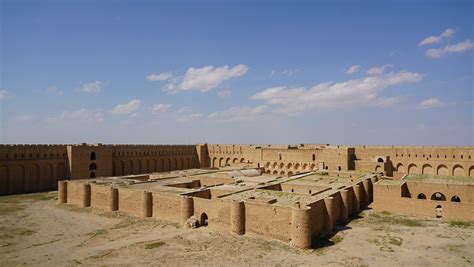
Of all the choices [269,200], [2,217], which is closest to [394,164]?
[269,200]

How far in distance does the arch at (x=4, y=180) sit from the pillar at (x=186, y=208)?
22.2 metres

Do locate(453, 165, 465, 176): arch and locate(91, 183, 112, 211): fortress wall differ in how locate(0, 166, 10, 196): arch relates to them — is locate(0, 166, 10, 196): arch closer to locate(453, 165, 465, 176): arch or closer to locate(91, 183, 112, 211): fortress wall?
locate(91, 183, 112, 211): fortress wall

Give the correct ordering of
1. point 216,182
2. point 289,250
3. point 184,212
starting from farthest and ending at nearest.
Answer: point 216,182, point 184,212, point 289,250

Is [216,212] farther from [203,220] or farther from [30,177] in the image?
[30,177]

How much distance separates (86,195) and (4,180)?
12098mm

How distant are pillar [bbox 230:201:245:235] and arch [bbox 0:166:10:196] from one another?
26.1m

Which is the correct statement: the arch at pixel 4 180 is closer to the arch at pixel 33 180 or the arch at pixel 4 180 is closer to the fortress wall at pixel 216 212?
the arch at pixel 33 180

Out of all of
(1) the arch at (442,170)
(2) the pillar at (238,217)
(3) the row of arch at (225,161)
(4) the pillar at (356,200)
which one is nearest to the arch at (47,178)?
(3) the row of arch at (225,161)

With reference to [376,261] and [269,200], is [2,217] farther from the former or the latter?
[376,261]

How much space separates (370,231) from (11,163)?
3304 centimetres

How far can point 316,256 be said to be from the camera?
1670cm

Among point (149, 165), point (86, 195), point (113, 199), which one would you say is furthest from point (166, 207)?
point (149, 165)

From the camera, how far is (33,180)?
117 feet

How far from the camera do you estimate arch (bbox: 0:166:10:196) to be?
110ft
